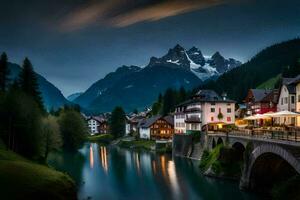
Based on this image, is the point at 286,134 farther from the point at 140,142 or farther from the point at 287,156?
the point at 140,142

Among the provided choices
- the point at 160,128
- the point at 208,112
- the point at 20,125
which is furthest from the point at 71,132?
the point at 20,125

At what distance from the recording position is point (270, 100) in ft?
403

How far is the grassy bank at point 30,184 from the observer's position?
143 feet

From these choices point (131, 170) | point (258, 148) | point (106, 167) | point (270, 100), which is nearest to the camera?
point (258, 148)

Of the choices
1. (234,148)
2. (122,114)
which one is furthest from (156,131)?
(234,148)

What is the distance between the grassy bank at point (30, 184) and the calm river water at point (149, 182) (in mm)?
6038

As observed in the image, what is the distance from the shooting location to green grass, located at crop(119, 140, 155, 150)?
148m

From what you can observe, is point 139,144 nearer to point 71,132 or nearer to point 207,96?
point 71,132

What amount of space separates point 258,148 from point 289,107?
32.6m

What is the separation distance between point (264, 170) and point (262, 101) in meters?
72.0

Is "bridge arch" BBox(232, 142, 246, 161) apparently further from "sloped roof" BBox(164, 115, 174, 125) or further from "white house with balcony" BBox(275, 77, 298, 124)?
"sloped roof" BBox(164, 115, 174, 125)

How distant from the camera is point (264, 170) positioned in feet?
183

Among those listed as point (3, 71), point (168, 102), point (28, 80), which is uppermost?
point (3, 71)

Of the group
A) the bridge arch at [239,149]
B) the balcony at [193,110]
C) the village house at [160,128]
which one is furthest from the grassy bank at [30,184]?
the village house at [160,128]
